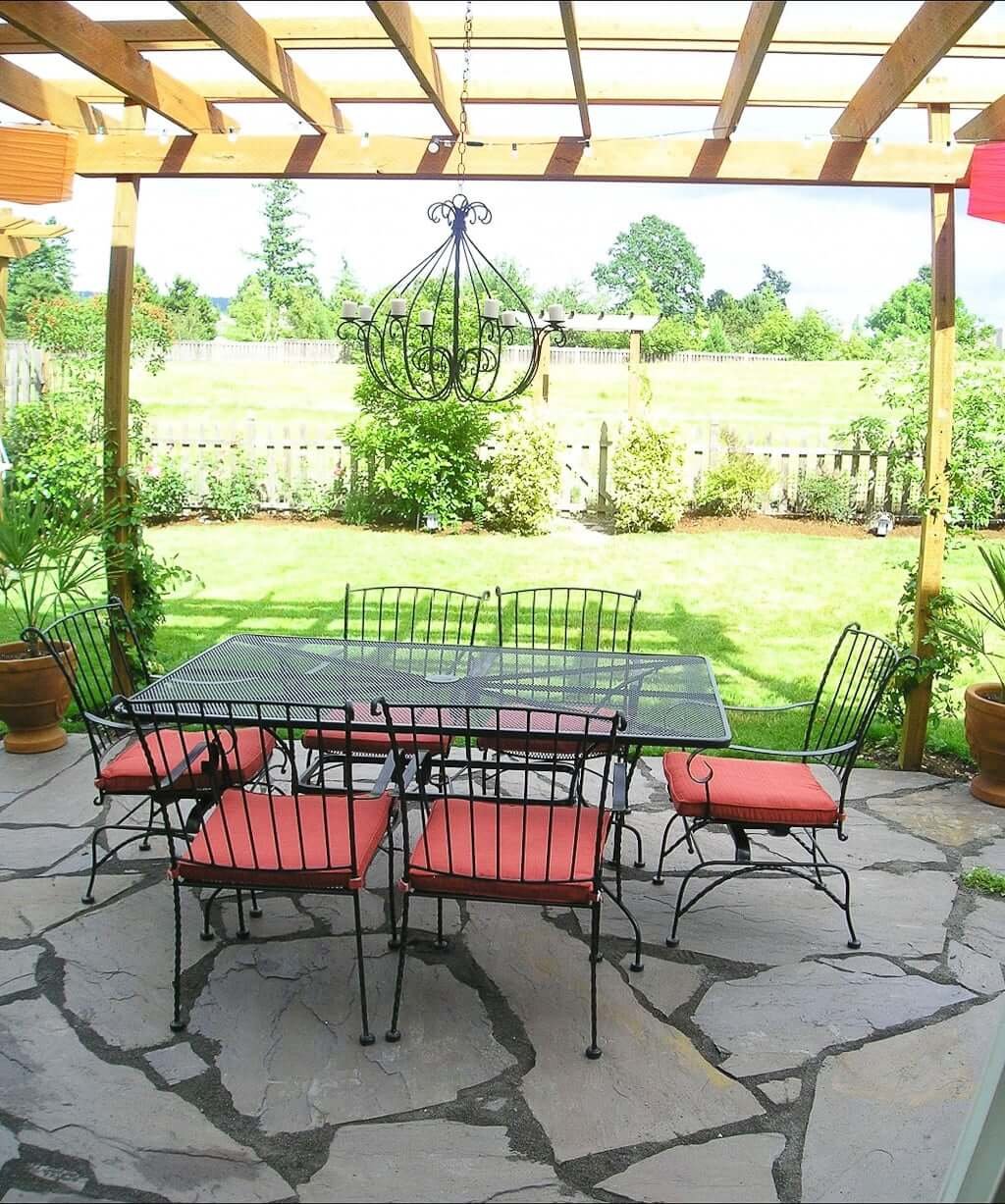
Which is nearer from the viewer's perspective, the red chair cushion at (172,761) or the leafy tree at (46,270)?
the red chair cushion at (172,761)

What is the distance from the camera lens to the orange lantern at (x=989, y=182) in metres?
3.57

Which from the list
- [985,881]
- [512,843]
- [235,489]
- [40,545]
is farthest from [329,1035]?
[235,489]

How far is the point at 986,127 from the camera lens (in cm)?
401

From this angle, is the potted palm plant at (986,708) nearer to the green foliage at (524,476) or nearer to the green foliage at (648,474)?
the green foliage at (648,474)

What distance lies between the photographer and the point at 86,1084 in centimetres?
240

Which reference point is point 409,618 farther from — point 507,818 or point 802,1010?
point 802,1010

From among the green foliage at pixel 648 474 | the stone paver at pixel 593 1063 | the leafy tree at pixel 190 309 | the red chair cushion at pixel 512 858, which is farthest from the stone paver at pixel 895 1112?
the leafy tree at pixel 190 309

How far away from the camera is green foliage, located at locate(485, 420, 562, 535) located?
8508mm

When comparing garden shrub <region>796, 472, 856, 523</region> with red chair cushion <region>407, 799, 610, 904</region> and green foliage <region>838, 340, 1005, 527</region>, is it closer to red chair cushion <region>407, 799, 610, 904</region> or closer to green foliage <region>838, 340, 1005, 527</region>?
green foliage <region>838, 340, 1005, 527</region>

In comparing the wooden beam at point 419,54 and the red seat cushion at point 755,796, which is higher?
the wooden beam at point 419,54

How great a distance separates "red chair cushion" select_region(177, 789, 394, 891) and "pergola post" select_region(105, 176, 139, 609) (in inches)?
94.0

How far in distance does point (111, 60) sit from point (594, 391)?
932 centimetres

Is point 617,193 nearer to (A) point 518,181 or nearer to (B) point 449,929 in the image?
(A) point 518,181

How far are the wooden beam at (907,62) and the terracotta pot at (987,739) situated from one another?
2228 mm
